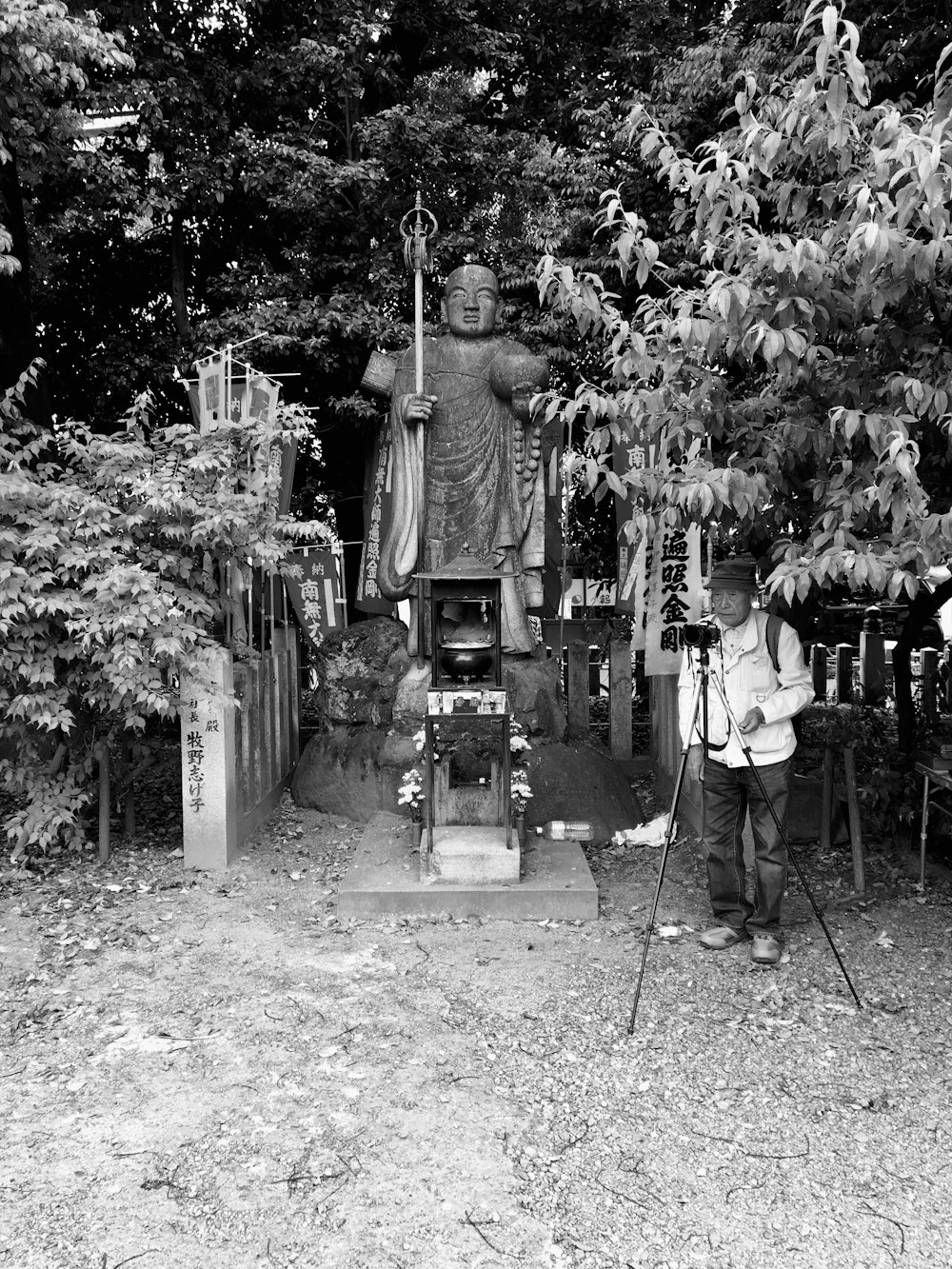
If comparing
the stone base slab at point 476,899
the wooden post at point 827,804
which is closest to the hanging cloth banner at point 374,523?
the stone base slab at point 476,899

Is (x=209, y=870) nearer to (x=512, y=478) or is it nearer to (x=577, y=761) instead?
(x=577, y=761)

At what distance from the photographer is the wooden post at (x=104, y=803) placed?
278 inches

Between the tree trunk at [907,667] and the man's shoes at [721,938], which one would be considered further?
the tree trunk at [907,667]

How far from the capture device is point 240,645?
801 cm

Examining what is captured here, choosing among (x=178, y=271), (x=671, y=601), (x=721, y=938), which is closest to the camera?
(x=721, y=938)

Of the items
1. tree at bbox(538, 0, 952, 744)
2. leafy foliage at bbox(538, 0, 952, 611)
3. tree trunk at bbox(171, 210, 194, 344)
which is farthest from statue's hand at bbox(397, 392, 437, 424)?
tree trunk at bbox(171, 210, 194, 344)

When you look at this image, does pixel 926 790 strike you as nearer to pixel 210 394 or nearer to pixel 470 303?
pixel 470 303

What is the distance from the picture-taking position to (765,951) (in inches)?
210

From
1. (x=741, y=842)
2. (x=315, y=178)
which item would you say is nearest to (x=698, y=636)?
(x=741, y=842)

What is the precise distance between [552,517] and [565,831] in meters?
3.93

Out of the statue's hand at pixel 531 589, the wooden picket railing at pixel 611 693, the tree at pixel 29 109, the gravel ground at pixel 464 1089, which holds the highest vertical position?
the tree at pixel 29 109

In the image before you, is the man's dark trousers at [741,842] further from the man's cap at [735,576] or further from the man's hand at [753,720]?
the man's cap at [735,576]

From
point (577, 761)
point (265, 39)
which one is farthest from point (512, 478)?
point (265, 39)

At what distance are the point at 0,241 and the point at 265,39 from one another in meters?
A: 5.31
